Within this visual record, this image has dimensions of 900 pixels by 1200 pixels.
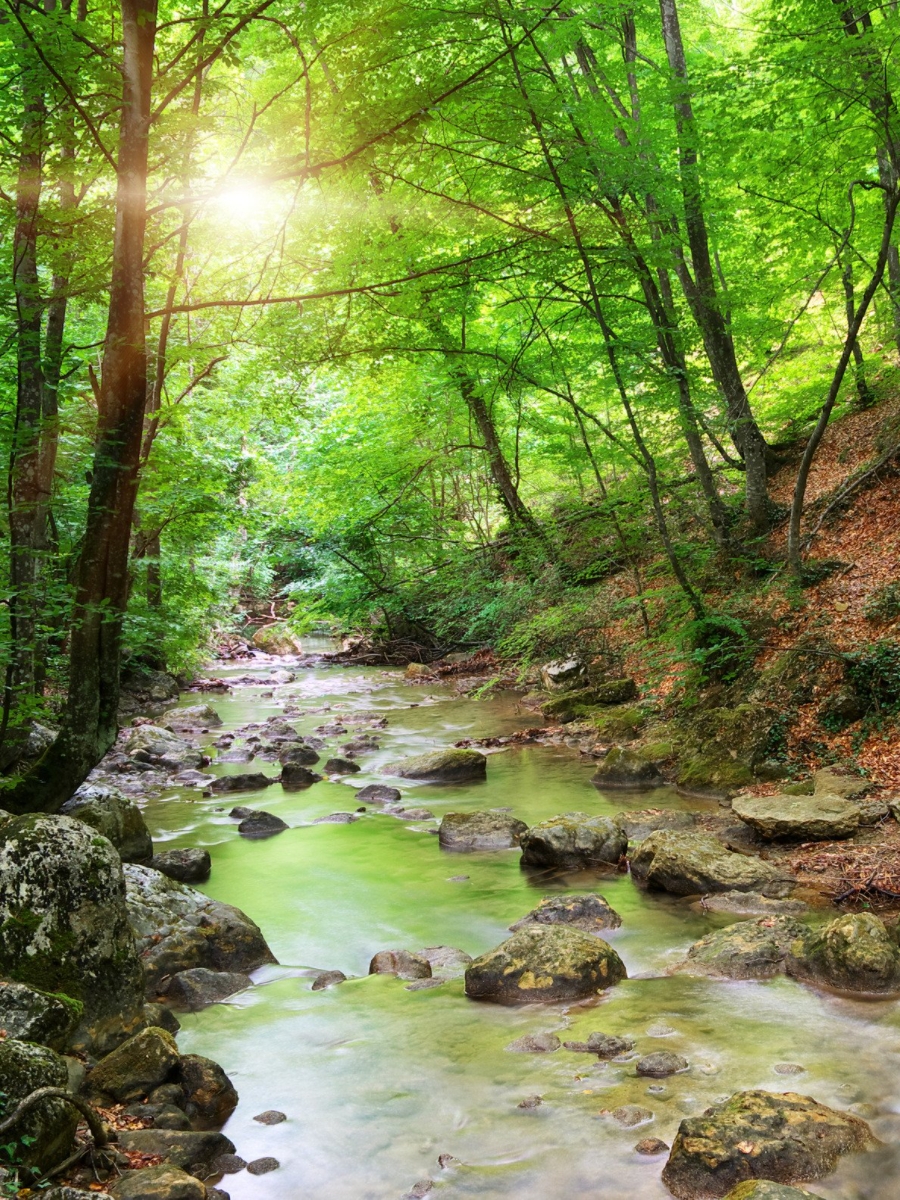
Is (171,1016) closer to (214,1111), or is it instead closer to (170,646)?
(214,1111)

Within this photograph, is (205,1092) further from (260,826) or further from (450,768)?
(450,768)

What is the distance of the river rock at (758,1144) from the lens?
332 centimetres

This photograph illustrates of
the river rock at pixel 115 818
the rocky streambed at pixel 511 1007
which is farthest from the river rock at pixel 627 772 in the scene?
the river rock at pixel 115 818

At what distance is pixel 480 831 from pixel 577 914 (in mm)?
2393

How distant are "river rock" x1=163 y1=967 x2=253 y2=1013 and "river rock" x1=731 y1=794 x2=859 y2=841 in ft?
14.8

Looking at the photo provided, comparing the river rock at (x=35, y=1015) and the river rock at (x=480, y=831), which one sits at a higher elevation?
the river rock at (x=35, y=1015)

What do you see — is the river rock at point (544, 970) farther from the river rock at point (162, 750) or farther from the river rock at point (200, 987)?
the river rock at point (162, 750)

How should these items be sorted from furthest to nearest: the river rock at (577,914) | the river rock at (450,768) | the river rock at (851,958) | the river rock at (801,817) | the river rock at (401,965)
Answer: the river rock at (450,768) → the river rock at (801,817) → the river rock at (577,914) → the river rock at (401,965) → the river rock at (851,958)

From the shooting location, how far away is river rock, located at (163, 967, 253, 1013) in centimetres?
546

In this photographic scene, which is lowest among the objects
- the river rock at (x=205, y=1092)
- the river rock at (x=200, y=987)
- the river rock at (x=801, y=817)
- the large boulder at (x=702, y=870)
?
the river rock at (x=200, y=987)

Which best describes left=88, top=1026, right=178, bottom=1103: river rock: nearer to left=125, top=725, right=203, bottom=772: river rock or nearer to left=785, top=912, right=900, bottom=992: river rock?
left=785, top=912, right=900, bottom=992: river rock

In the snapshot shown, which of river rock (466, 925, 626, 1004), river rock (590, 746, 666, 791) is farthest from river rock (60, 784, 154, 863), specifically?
river rock (590, 746, 666, 791)

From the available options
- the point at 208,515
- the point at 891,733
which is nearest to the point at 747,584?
the point at 891,733

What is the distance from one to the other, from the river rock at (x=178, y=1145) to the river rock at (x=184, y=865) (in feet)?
14.2
